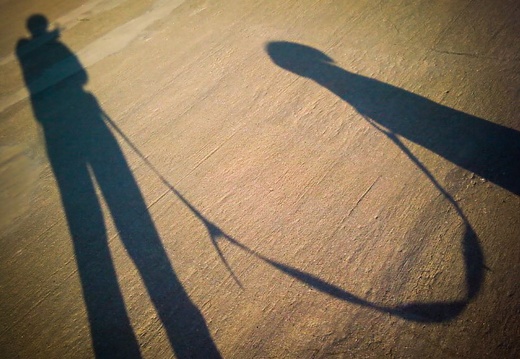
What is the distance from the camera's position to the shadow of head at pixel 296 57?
15.4 ft

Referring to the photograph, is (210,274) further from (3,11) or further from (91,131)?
(3,11)

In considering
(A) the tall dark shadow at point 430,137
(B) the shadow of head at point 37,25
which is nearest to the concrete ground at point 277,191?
(A) the tall dark shadow at point 430,137

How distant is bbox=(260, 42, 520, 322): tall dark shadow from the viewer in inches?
106

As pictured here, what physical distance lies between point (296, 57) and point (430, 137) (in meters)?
2.47

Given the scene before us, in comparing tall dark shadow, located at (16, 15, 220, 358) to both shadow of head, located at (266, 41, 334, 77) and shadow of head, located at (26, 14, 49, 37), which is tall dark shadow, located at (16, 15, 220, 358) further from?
shadow of head, located at (266, 41, 334, 77)

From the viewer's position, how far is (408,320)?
8.55 feet

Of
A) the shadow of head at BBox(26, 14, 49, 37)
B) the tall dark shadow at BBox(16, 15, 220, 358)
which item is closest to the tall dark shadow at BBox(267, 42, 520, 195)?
the tall dark shadow at BBox(16, 15, 220, 358)

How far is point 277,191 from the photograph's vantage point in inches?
140

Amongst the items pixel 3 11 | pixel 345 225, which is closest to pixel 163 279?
pixel 345 225

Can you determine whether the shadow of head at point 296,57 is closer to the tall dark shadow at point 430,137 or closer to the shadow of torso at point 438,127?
the tall dark shadow at point 430,137

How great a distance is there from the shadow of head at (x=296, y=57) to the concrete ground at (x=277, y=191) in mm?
39

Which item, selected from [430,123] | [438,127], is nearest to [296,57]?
[430,123]

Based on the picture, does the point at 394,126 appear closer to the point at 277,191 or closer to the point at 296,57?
the point at 277,191

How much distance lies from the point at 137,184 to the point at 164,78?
7.22ft
